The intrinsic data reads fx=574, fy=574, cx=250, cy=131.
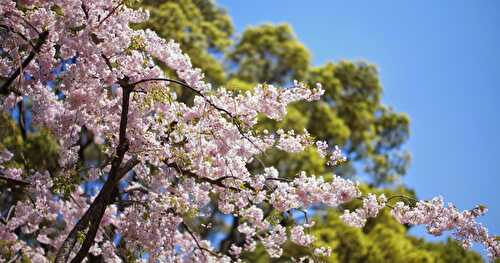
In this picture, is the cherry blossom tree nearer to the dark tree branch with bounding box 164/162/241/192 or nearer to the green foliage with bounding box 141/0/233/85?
the dark tree branch with bounding box 164/162/241/192

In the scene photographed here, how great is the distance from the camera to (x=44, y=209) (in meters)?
7.57

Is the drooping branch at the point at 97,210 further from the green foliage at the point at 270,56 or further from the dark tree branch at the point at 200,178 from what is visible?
the green foliage at the point at 270,56

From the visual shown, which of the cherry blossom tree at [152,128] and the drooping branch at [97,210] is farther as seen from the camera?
the drooping branch at [97,210]

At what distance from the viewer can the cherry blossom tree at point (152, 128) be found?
5.71 metres

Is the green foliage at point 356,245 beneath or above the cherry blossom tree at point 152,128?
above

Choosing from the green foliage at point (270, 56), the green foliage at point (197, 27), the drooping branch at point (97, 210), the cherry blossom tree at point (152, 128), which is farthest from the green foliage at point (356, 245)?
the drooping branch at point (97, 210)

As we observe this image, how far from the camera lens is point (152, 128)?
21.0ft

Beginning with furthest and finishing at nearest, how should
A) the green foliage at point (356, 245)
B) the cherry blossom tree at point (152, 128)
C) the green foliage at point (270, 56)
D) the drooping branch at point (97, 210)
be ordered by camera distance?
the green foliage at point (270, 56) < the green foliage at point (356, 245) < the drooping branch at point (97, 210) < the cherry blossom tree at point (152, 128)

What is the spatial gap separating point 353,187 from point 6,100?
4.23 meters

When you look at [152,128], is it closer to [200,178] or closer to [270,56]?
[200,178]

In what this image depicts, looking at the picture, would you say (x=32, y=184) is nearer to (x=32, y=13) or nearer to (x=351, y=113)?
(x=32, y=13)

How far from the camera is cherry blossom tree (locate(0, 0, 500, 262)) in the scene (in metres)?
5.71

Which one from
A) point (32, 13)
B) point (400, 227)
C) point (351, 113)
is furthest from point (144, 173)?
point (351, 113)

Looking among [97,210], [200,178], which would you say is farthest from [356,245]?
[97,210]
